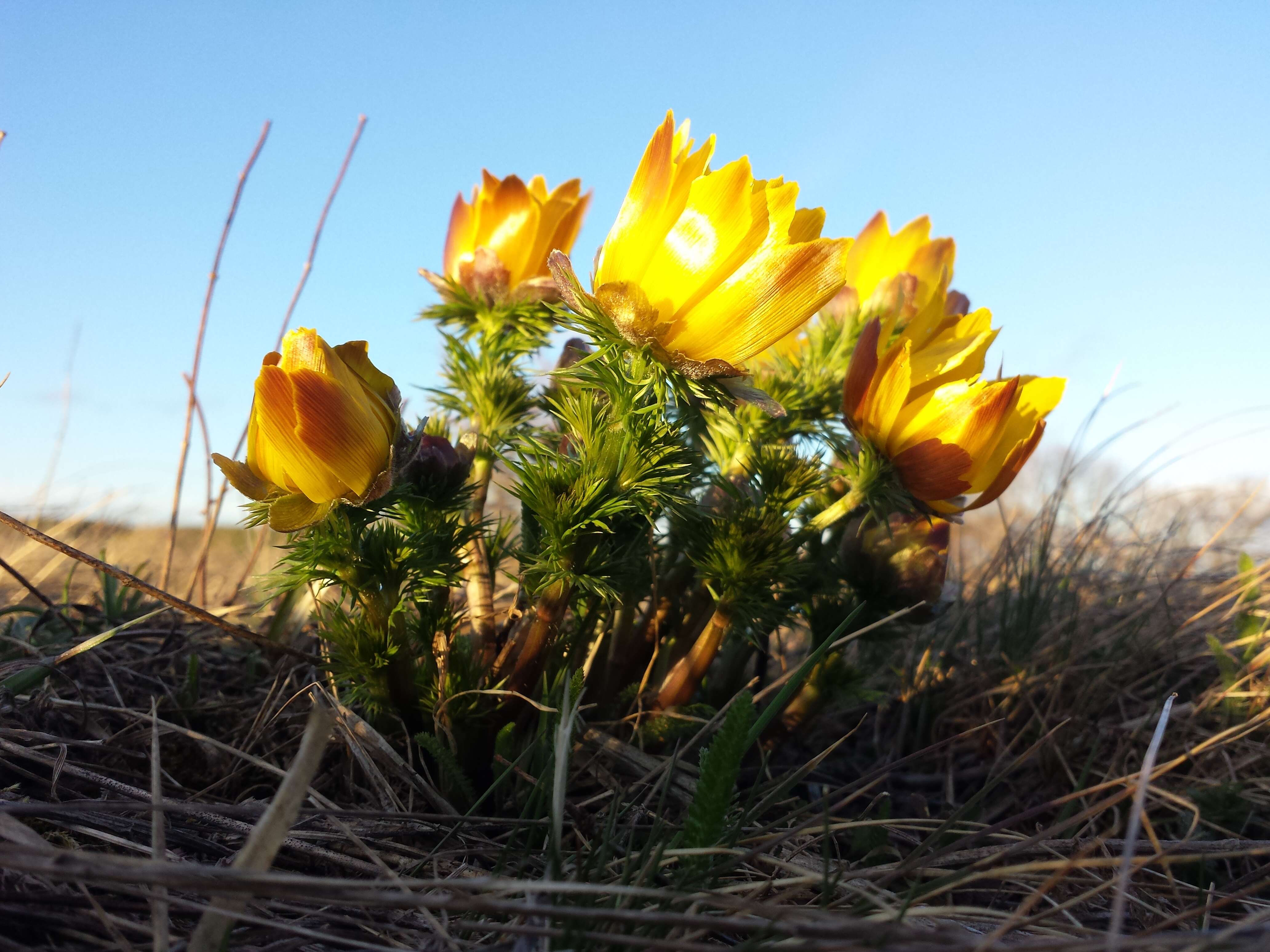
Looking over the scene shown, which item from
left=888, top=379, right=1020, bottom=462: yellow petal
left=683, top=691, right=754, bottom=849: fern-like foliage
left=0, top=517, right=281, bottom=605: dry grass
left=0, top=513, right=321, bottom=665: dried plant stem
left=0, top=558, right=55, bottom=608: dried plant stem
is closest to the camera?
left=683, top=691, right=754, bottom=849: fern-like foliage

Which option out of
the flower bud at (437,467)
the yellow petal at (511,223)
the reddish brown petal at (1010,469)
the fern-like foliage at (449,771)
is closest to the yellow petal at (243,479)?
the flower bud at (437,467)

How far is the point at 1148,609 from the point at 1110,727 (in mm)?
527

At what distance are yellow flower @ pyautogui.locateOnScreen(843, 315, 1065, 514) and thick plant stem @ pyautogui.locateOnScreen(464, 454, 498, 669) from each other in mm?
694

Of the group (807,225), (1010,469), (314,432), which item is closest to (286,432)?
(314,432)

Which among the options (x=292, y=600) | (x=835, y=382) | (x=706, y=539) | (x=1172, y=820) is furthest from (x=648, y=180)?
(x=1172, y=820)

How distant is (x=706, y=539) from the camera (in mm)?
1391

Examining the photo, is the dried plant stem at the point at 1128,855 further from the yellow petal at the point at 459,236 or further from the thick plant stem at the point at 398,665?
the yellow petal at the point at 459,236

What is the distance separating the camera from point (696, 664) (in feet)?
4.98

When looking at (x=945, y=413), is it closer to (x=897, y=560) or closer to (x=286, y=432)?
(x=897, y=560)

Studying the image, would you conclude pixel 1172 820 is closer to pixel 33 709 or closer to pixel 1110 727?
pixel 1110 727

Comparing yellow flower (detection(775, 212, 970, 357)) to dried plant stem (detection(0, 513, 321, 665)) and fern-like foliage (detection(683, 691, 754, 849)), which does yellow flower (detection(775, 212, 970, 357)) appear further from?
dried plant stem (detection(0, 513, 321, 665))

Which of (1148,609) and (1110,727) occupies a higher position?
(1148,609)

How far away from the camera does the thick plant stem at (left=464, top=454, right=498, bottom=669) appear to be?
156cm

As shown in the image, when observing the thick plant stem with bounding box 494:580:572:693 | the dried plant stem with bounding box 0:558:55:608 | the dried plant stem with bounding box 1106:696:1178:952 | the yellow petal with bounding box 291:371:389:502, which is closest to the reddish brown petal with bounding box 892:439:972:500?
the dried plant stem with bounding box 1106:696:1178:952
